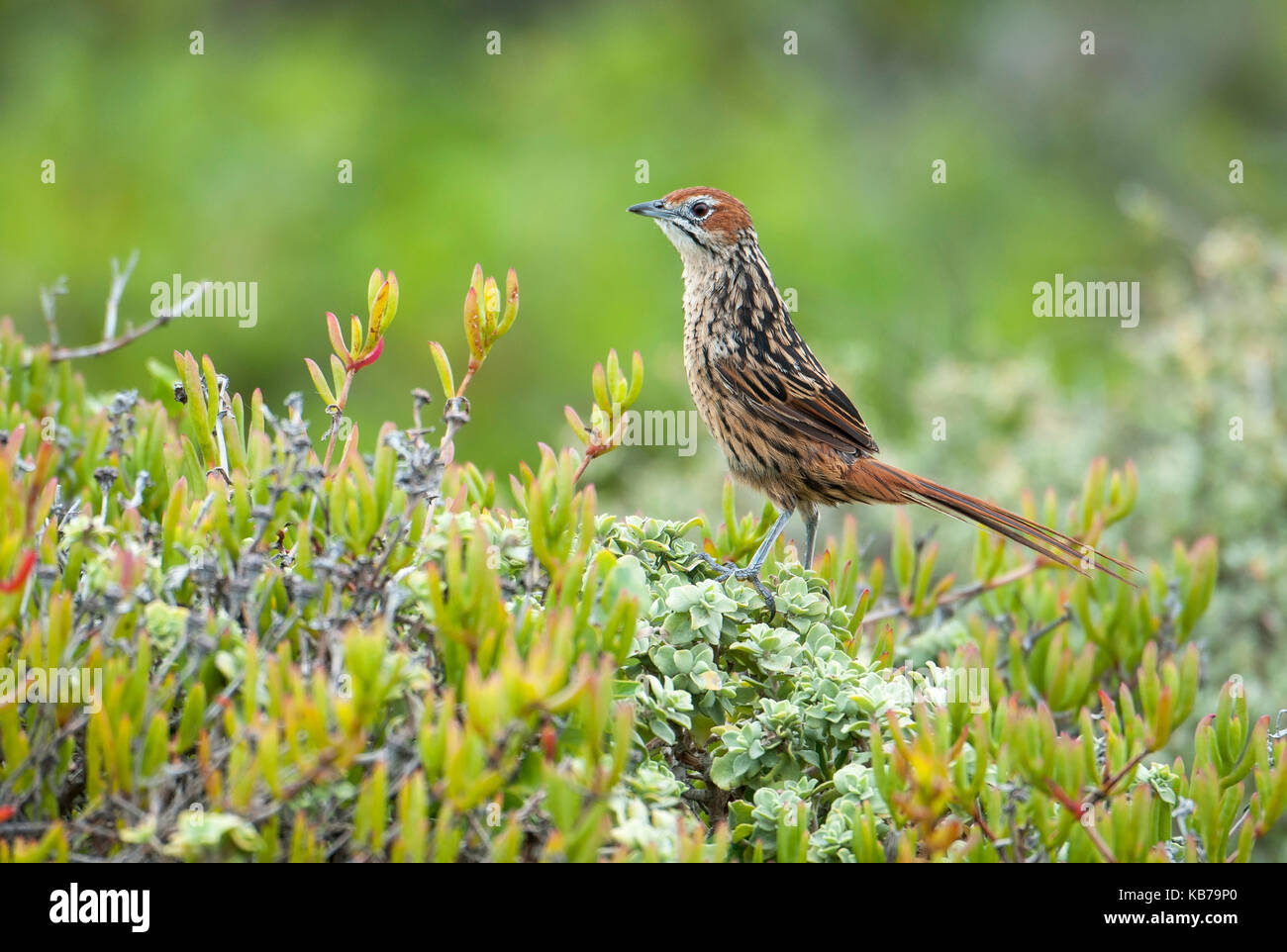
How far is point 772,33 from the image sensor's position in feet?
36.7

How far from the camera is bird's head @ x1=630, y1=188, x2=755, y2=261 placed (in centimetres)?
A: 433

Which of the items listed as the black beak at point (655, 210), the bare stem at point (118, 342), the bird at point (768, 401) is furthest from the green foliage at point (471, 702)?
the black beak at point (655, 210)

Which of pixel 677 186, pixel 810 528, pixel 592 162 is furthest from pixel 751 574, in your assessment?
pixel 592 162

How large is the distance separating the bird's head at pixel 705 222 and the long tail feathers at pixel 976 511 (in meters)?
0.99

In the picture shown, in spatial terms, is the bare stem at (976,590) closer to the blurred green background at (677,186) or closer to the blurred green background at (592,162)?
the blurred green background at (677,186)

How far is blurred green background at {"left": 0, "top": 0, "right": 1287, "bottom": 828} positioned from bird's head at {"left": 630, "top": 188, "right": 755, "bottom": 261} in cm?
169

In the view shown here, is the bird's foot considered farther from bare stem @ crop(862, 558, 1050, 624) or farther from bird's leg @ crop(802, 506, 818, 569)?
bird's leg @ crop(802, 506, 818, 569)

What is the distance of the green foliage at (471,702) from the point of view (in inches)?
75.7

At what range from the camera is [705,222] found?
4.36 metres

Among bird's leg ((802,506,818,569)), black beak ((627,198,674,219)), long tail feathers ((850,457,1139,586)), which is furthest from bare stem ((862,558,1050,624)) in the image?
black beak ((627,198,674,219))

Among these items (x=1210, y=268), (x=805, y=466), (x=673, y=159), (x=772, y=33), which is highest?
(x=772, y=33)

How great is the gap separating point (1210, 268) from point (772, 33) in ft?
20.9
